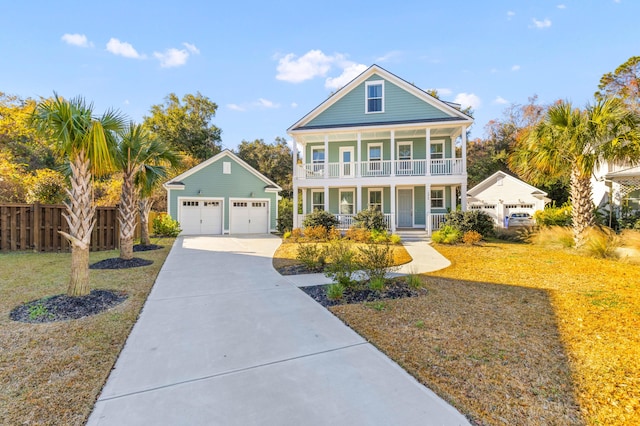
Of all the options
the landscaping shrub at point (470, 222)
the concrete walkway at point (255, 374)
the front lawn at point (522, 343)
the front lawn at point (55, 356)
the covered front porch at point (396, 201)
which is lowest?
the front lawn at point (522, 343)

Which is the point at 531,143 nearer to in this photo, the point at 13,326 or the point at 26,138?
the point at 13,326

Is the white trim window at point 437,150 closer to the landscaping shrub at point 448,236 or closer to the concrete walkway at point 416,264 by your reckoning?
the landscaping shrub at point 448,236

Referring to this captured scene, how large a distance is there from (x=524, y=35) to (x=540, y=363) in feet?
46.3

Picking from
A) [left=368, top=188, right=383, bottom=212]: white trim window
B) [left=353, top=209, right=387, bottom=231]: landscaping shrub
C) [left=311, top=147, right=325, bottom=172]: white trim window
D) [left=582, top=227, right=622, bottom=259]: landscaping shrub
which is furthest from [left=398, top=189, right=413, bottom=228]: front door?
[left=582, top=227, right=622, bottom=259]: landscaping shrub

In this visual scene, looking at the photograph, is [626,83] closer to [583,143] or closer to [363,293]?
[583,143]

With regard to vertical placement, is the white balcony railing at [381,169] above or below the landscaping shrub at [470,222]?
above

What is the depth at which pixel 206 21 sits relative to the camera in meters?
11.1

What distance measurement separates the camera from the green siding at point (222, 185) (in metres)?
18.2

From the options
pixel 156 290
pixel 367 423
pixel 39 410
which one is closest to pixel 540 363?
pixel 367 423

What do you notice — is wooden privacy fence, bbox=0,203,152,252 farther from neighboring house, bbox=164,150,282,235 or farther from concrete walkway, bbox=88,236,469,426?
concrete walkway, bbox=88,236,469,426

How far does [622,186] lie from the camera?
12516 mm

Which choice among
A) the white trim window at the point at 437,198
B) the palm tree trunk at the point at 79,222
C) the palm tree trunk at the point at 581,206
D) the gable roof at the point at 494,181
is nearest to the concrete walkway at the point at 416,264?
the palm tree trunk at the point at 79,222

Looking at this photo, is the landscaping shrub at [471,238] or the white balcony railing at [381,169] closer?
the landscaping shrub at [471,238]

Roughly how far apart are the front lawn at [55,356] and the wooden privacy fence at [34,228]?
214 inches
